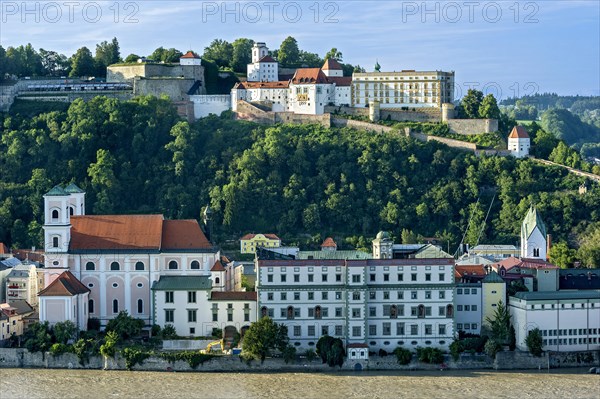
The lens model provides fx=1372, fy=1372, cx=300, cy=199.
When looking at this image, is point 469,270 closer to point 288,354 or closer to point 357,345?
point 357,345

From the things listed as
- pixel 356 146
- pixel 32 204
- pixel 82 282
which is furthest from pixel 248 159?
pixel 82 282

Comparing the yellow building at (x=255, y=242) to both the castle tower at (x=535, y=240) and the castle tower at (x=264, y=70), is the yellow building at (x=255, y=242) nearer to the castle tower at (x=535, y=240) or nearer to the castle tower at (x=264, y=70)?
the castle tower at (x=535, y=240)

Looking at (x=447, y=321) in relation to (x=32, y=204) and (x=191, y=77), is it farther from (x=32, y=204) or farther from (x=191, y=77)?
(x=191, y=77)

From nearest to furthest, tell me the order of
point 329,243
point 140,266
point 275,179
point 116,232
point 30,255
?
1. point 140,266
2. point 116,232
3. point 30,255
4. point 329,243
5. point 275,179

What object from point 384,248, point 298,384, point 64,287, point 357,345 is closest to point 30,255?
point 64,287

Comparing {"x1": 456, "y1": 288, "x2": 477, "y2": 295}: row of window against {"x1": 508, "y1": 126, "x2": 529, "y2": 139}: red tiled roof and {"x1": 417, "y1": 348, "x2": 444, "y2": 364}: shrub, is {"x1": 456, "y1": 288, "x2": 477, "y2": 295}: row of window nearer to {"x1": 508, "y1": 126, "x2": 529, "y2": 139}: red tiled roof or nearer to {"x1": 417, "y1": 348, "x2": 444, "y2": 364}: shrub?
{"x1": 417, "y1": 348, "x2": 444, "y2": 364}: shrub

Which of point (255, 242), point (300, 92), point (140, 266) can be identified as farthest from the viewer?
point (300, 92)
